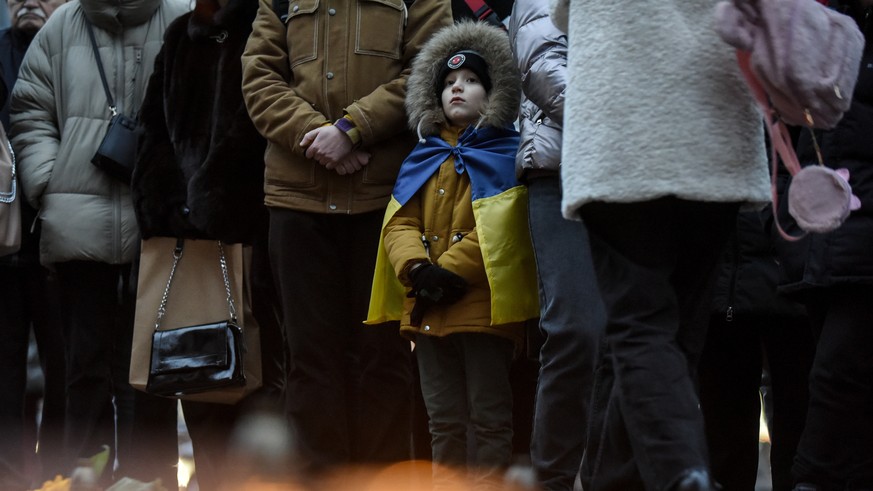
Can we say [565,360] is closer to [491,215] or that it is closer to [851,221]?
[491,215]

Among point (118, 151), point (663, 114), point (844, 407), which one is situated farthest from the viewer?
point (118, 151)

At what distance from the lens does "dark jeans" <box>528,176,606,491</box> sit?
→ 13.8 ft

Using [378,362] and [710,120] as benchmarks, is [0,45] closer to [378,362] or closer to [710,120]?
[378,362]

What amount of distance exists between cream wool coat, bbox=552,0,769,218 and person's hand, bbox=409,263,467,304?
125cm

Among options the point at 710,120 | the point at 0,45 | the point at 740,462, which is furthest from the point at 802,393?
the point at 0,45

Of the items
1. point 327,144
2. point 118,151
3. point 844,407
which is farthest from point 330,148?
point 844,407

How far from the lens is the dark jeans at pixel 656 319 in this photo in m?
3.23

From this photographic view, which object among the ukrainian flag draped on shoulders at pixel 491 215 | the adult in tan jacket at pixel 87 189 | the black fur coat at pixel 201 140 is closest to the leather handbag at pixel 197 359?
the black fur coat at pixel 201 140

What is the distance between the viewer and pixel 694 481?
3096 mm

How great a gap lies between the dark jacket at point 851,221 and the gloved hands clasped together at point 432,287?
1.22m

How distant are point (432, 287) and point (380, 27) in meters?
1.22

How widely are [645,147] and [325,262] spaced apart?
2005 millimetres

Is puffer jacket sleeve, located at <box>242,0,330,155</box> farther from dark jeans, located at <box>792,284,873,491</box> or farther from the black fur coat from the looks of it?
dark jeans, located at <box>792,284,873,491</box>

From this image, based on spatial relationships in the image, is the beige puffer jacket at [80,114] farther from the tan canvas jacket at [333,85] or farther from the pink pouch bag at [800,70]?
the pink pouch bag at [800,70]
